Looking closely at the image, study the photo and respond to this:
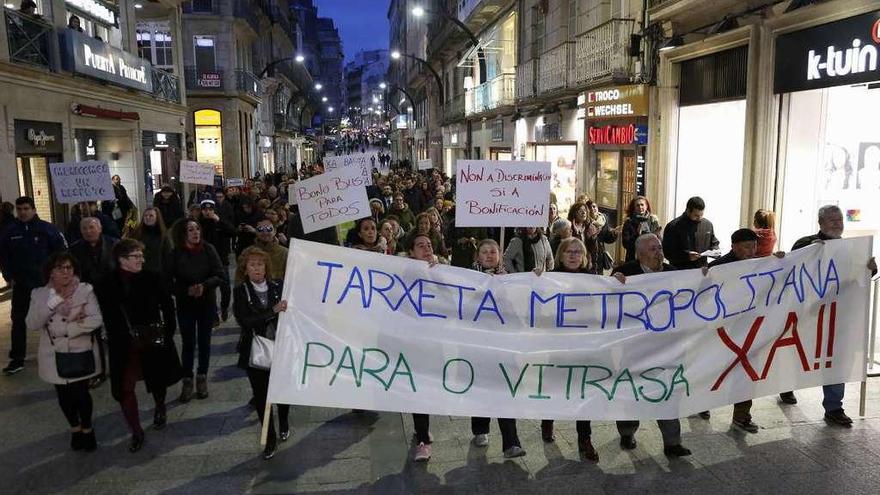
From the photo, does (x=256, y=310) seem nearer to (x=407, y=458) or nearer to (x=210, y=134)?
(x=407, y=458)

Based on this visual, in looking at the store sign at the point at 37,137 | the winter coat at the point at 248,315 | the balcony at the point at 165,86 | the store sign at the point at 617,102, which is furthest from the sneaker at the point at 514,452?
the balcony at the point at 165,86

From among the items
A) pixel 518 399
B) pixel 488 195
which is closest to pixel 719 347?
pixel 518 399

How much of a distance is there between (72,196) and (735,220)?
31.5ft

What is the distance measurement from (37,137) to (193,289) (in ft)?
28.4

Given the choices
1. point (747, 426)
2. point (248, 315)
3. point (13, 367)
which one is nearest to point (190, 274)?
point (248, 315)

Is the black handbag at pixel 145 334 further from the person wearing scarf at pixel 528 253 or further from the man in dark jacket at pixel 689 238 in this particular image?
the man in dark jacket at pixel 689 238

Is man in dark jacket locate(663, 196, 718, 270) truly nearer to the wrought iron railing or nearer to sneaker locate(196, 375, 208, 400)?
sneaker locate(196, 375, 208, 400)

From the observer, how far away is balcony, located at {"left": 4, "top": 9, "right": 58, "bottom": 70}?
11.7 m

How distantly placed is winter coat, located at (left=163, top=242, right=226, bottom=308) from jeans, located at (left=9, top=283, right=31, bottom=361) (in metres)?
1.96

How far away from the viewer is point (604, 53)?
1370 cm

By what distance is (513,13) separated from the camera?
74.1ft

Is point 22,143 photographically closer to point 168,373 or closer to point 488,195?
point 168,373

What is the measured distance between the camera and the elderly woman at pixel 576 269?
497cm

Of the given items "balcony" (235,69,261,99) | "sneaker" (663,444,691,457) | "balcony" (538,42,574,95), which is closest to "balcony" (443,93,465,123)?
"balcony" (235,69,261,99)
